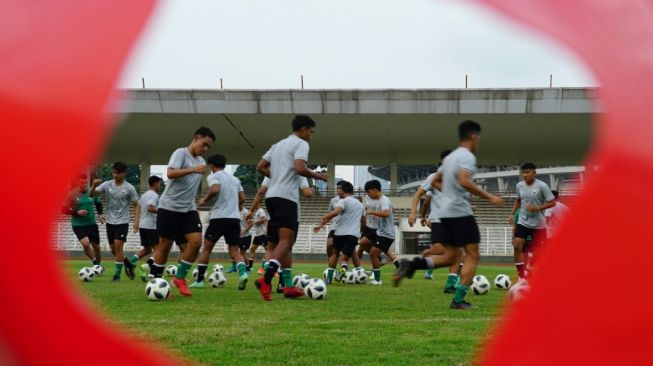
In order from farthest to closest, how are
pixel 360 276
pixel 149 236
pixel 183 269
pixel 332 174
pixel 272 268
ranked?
pixel 332 174
pixel 149 236
pixel 360 276
pixel 183 269
pixel 272 268

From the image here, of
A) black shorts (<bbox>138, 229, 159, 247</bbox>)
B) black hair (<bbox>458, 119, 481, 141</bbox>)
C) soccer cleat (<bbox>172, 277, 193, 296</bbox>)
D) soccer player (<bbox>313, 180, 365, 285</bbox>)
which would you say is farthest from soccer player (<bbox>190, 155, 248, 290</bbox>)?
black hair (<bbox>458, 119, 481, 141</bbox>)

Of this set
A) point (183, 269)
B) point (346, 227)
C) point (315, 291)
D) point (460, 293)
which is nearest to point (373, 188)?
point (346, 227)

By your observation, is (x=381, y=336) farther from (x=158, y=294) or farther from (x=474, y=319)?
(x=158, y=294)

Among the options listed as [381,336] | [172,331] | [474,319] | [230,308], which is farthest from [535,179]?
[172,331]

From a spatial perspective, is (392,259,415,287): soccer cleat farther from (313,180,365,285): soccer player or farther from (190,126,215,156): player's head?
(313,180,365,285): soccer player

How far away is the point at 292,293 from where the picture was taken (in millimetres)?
6043

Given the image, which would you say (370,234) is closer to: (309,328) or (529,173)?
(529,173)

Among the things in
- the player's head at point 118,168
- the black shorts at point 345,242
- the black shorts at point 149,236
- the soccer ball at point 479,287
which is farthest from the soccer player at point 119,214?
the player's head at point 118,168

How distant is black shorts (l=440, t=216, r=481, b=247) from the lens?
5.10 meters

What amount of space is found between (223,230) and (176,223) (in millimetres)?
1580

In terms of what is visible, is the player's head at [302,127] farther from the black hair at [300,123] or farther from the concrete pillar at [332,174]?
the concrete pillar at [332,174]

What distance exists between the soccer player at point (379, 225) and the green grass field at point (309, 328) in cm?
300

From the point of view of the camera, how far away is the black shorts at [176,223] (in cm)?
618

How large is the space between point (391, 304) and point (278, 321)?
5.74 feet
